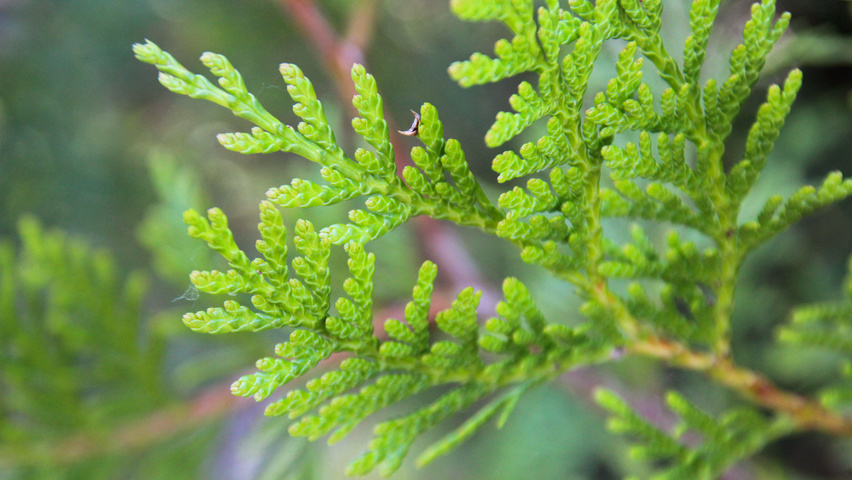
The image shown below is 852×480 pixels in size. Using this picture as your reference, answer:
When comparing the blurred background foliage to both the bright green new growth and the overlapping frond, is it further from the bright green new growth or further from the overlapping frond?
the overlapping frond

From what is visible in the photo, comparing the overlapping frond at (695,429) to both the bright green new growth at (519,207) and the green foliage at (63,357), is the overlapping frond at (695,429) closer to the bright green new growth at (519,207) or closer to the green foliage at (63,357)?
the bright green new growth at (519,207)

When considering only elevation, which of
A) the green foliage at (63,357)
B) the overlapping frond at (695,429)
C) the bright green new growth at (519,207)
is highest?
the green foliage at (63,357)

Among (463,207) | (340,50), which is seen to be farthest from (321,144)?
(340,50)

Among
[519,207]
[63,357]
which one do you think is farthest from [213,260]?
[519,207]

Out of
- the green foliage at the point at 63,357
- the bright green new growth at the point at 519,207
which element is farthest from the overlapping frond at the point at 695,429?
the green foliage at the point at 63,357

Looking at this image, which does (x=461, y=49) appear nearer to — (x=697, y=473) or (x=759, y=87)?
(x=759, y=87)
